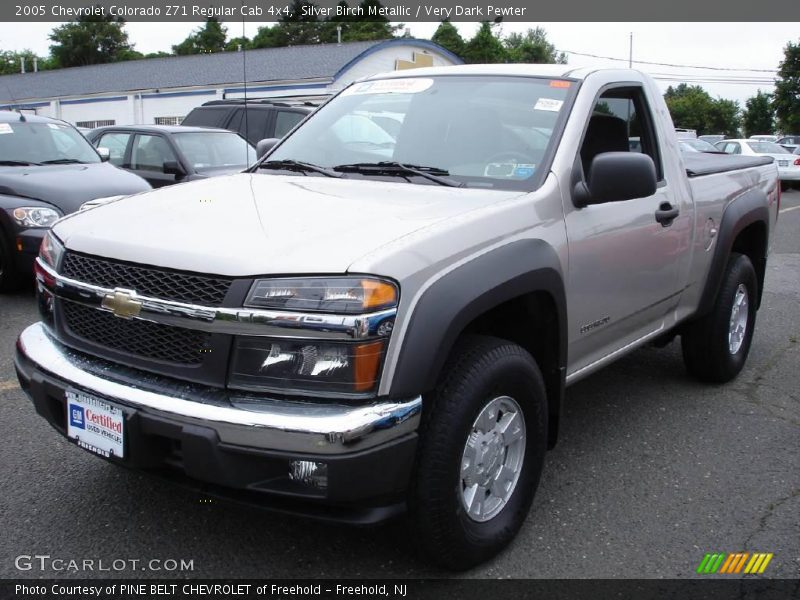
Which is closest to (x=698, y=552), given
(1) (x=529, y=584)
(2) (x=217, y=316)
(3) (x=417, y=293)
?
(1) (x=529, y=584)

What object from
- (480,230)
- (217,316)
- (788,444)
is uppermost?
(480,230)

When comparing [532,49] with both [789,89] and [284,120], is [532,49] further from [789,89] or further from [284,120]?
[284,120]

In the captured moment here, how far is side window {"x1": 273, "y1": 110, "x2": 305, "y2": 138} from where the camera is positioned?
493 inches

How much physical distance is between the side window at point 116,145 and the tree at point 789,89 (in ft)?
171

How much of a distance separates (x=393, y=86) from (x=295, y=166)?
0.67 m

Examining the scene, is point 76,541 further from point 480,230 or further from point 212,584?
point 480,230

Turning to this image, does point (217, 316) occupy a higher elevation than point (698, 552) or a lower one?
higher

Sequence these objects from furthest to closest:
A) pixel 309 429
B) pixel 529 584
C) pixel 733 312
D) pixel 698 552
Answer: pixel 733 312 < pixel 698 552 < pixel 529 584 < pixel 309 429

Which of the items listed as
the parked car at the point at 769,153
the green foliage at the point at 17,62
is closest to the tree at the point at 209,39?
the green foliage at the point at 17,62

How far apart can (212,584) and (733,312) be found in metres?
3.62

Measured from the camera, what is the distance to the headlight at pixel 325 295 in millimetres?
2379

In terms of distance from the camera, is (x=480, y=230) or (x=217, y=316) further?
(x=480, y=230)

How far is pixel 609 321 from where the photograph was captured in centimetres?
365

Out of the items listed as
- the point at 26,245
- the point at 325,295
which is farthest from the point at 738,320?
the point at 26,245
